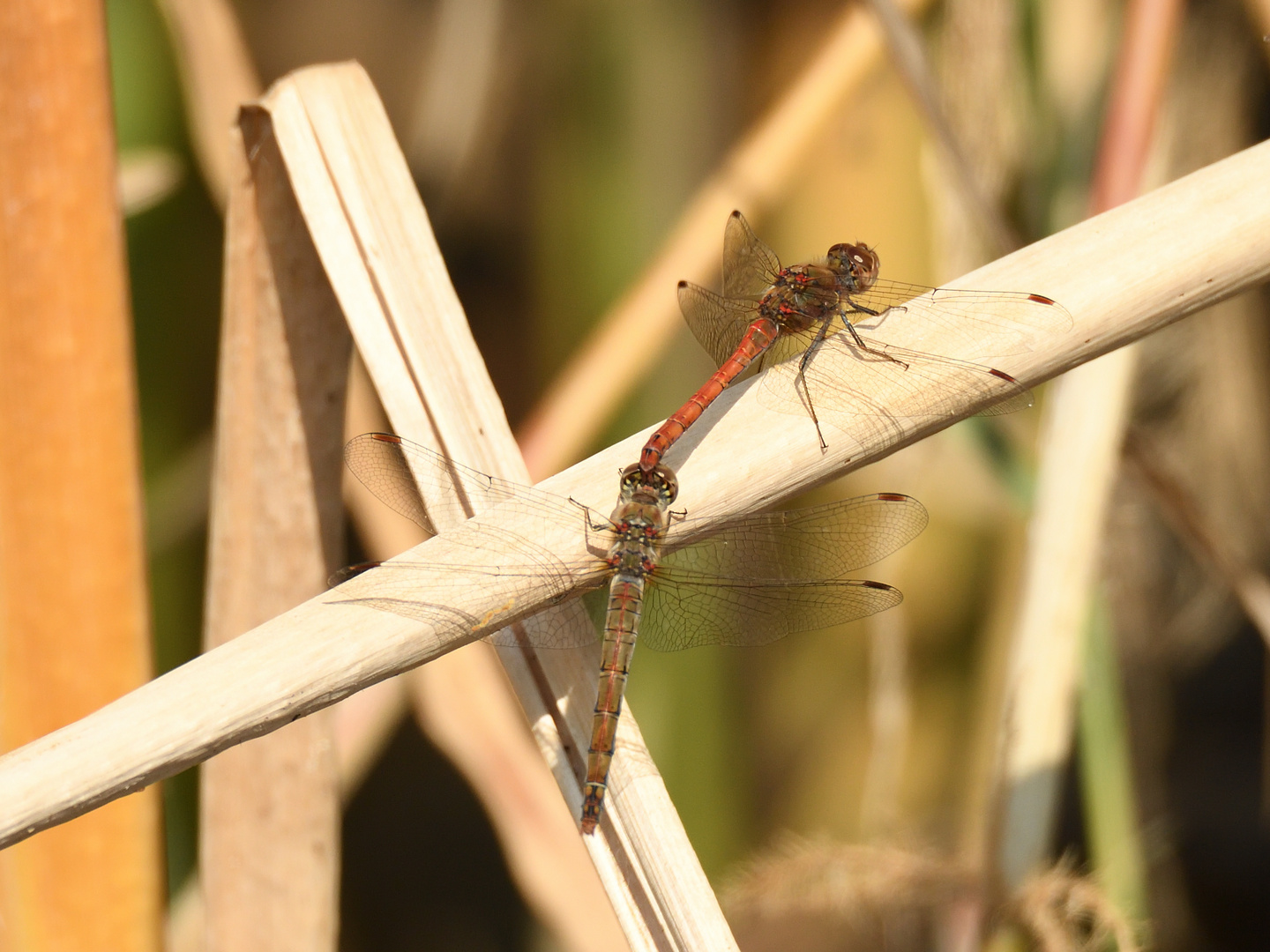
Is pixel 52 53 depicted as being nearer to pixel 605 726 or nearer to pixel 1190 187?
pixel 605 726

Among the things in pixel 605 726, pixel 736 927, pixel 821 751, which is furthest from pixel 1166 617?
pixel 605 726

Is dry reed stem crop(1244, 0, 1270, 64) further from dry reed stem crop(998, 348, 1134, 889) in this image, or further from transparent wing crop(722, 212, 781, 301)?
transparent wing crop(722, 212, 781, 301)

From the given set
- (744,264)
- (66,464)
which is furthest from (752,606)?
(66,464)

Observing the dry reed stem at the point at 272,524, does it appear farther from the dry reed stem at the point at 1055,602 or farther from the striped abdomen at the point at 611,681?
the dry reed stem at the point at 1055,602

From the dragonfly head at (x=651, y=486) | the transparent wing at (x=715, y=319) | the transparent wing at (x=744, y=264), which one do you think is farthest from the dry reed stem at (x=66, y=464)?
the transparent wing at (x=744, y=264)

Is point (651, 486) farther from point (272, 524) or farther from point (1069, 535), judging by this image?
point (1069, 535)
